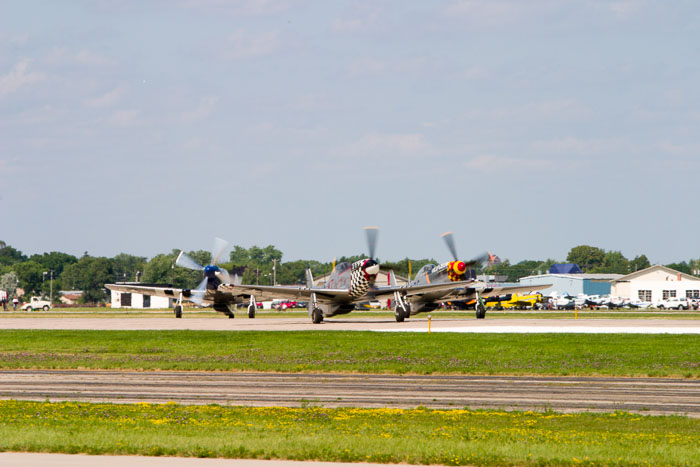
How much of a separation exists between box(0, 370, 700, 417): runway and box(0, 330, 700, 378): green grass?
82.1 inches

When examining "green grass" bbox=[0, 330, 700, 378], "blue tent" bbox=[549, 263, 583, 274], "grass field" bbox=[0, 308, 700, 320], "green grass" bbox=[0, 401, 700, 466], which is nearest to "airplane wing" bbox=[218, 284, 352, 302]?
"grass field" bbox=[0, 308, 700, 320]

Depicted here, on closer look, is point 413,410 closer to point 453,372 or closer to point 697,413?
point 697,413

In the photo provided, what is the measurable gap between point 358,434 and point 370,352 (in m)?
19.4

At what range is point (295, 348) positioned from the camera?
3678cm

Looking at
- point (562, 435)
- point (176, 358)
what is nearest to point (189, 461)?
point (562, 435)

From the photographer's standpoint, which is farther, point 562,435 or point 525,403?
point 525,403

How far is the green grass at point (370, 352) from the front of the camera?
29.1 metres

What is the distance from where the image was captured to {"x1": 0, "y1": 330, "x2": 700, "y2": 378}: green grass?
29.1m

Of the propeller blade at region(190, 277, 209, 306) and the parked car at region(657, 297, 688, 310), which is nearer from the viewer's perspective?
the propeller blade at region(190, 277, 209, 306)

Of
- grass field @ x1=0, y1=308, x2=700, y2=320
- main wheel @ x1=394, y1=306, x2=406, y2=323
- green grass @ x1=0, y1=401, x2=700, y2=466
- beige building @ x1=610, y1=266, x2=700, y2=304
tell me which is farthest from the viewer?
beige building @ x1=610, y1=266, x2=700, y2=304

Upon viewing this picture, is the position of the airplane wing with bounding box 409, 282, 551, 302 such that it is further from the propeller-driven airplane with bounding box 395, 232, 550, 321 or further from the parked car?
the parked car

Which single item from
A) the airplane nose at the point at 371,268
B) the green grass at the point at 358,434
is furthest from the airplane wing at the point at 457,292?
the green grass at the point at 358,434

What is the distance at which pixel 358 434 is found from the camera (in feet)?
49.7

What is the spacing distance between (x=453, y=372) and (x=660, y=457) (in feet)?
48.9
